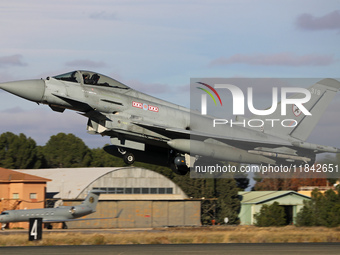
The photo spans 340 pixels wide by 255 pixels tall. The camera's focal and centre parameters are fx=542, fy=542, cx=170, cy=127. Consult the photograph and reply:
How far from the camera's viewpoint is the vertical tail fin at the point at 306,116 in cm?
3047

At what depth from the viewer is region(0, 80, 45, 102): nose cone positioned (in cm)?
2350

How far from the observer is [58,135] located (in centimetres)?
10500

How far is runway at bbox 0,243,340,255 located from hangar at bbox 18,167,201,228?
27853 mm

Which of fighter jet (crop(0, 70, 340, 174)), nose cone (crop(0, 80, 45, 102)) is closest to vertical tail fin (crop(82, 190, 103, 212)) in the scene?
fighter jet (crop(0, 70, 340, 174))

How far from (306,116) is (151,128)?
33.3 feet

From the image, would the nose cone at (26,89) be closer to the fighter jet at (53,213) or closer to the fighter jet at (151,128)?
the fighter jet at (151,128)

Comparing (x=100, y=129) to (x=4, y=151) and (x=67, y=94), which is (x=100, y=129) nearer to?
(x=67, y=94)

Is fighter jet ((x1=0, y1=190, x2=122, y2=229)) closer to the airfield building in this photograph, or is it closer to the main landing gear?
the airfield building

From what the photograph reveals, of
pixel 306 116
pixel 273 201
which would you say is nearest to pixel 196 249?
pixel 306 116

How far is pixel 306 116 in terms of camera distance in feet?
101

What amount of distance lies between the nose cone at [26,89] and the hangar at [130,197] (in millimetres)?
35296

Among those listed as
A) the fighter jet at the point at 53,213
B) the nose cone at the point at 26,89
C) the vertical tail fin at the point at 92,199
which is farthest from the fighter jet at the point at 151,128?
the fighter jet at the point at 53,213

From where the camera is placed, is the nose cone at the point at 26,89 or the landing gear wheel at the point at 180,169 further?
the landing gear wheel at the point at 180,169

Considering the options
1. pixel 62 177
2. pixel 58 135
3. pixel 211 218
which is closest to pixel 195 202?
pixel 211 218
